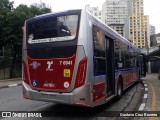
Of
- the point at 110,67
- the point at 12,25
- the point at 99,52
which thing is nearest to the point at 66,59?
the point at 99,52

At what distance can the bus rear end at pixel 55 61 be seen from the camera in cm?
688

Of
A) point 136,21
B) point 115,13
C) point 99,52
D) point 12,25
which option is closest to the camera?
point 99,52

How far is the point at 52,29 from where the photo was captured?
24.6ft

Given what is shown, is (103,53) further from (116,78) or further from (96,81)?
(116,78)

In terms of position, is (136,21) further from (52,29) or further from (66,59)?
(66,59)

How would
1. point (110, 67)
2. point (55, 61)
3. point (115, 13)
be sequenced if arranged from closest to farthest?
1. point (55, 61)
2. point (110, 67)
3. point (115, 13)

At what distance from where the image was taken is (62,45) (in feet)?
23.7

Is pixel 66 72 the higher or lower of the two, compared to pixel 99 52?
lower

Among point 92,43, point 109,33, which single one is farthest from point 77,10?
point 109,33

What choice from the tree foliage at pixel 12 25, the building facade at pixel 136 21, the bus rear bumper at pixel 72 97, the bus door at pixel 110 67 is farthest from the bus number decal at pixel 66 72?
the building facade at pixel 136 21

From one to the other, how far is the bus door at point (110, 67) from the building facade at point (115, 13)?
122ft

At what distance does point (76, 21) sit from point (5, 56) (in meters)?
21.5

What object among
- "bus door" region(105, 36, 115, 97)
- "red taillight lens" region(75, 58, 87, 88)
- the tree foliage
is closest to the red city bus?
"red taillight lens" region(75, 58, 87, 88)

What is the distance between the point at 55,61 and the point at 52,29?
39.1 inches
